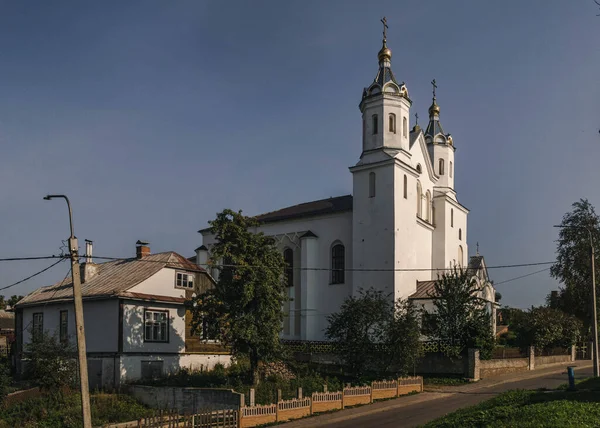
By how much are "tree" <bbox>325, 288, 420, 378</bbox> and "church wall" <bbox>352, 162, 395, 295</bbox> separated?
25.8ft

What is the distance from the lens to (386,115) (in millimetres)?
44938

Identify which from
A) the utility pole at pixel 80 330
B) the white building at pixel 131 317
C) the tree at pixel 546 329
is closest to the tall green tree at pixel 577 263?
the tree at pixel 546 329

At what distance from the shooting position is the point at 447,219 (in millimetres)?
50031

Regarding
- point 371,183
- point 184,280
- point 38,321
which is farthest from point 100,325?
point 371,183

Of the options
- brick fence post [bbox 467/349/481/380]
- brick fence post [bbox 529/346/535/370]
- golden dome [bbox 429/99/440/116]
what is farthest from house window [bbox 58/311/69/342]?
golden dome [bbox 429/99/440/116]

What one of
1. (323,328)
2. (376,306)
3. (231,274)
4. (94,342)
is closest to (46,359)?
(94,342)

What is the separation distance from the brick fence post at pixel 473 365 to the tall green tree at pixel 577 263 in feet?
79.9

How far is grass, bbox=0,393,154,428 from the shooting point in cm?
2470

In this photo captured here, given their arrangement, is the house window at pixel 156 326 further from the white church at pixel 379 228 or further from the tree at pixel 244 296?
the white church at pixel 379 228

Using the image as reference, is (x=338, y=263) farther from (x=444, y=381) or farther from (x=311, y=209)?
(x=444, y=381)

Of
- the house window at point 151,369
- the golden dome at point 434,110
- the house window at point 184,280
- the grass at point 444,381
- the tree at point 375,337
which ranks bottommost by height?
the grass at point 444,381

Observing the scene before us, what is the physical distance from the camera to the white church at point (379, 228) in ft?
141

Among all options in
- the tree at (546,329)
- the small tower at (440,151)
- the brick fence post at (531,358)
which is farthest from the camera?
the small tower at (440,151)

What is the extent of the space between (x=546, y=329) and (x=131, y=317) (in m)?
29.2
